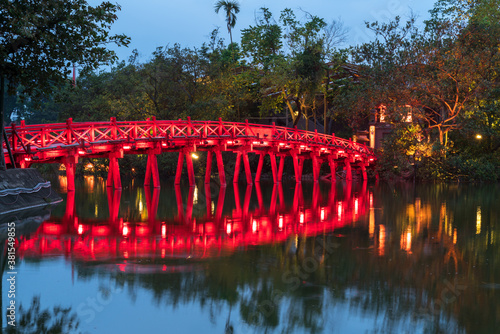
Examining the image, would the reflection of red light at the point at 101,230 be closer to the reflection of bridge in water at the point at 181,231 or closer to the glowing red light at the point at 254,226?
the reflection of bridge in water at the point at 181,231

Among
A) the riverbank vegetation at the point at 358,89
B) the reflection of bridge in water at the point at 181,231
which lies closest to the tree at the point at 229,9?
the riverbank vegetation at the point at 358,89

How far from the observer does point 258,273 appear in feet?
33.0

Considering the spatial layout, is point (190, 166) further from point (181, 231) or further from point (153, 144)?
point (181, 231)

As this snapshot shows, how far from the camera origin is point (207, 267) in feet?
34.4

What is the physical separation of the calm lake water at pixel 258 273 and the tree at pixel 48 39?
569cm

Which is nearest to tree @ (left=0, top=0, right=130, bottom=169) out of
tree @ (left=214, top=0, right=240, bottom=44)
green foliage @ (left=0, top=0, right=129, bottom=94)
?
green foliage @ (left=0, top=0, right=129, bottom=94)

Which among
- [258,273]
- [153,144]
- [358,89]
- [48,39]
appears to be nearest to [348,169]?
[358,89]

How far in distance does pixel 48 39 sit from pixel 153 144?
11484mm

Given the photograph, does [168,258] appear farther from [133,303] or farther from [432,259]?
[432,259]

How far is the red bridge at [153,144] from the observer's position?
24.6m

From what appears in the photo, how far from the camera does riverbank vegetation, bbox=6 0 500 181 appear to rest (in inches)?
1626

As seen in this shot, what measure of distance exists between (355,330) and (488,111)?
38562mm

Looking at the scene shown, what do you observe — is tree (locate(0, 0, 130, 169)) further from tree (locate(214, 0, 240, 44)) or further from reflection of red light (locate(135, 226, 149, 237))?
tree (locate(214, 0, 240, 44))

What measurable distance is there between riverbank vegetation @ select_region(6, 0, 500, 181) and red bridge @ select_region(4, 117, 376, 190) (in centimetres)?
456
